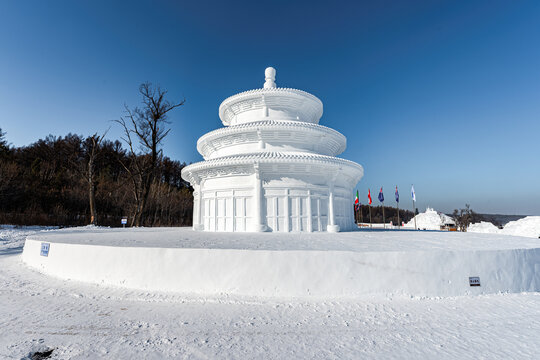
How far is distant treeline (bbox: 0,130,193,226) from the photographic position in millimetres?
30359

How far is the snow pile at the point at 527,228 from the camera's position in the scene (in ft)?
102

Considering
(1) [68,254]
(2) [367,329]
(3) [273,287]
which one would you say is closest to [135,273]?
(1) [68,254]

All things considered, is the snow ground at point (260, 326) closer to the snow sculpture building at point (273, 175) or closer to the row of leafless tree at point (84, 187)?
the snow sculpture building at point (273, 175)

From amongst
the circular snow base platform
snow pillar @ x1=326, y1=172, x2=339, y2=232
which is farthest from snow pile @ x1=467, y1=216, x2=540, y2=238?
the circular snow base platform

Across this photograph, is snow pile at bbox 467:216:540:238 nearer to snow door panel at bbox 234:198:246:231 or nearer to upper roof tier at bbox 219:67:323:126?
upper roof tier at bbox 219:67:323:126

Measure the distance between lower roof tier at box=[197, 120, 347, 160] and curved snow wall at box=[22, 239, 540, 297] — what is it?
876cm

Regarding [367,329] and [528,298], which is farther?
[528,298]

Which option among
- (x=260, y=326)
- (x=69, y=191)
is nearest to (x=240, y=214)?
(x=260, y=326)

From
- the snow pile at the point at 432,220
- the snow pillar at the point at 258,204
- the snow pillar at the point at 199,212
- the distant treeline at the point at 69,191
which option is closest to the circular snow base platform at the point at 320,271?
the snow pillar at the point at 258,204

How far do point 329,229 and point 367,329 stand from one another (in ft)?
28.4

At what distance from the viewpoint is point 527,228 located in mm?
32219

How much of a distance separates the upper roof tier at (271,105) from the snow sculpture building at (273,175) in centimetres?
6

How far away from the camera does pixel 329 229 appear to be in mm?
13664

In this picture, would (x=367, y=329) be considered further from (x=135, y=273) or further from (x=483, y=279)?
(x=135, y=273)
